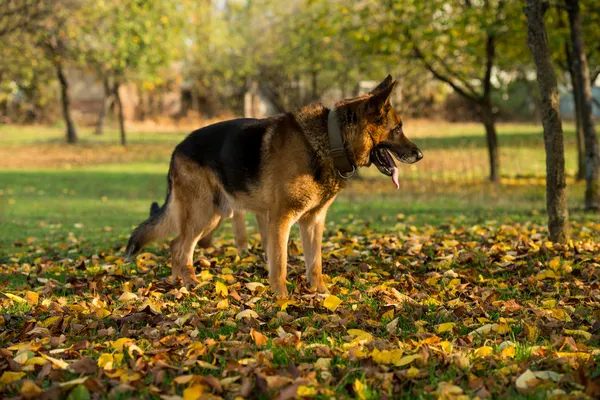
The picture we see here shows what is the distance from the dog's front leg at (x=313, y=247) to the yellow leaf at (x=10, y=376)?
316cm

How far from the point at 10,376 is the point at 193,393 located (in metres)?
1.16

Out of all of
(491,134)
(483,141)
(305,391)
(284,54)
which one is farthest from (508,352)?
(483,141)

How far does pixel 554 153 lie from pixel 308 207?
3.55 meters

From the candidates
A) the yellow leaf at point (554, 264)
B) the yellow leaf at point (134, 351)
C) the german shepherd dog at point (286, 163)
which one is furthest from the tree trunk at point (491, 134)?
the yellow leaf at point (134, 351)

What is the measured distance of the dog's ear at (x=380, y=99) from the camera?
5742 mm

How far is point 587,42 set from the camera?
19.5 meters

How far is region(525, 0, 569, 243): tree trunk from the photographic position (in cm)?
793

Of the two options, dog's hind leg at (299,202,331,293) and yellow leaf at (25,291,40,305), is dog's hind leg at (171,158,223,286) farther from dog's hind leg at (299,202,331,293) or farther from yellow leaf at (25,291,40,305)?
yellow leaf at (25,291,40,305)

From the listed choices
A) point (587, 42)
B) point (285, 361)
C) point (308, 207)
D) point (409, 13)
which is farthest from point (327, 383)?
point (587, 42)

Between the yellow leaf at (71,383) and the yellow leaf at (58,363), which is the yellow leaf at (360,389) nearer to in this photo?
the yellow leaf at (71,383)

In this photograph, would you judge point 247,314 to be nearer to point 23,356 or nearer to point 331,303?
point 331,303

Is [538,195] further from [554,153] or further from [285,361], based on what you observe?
[285,361]

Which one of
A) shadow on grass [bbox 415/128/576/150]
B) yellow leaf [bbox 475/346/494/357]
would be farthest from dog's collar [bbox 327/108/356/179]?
shadow on grass [bbox 415/128/576/150]

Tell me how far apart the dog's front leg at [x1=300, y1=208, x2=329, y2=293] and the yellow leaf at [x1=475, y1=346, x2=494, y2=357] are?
2.40 meters
